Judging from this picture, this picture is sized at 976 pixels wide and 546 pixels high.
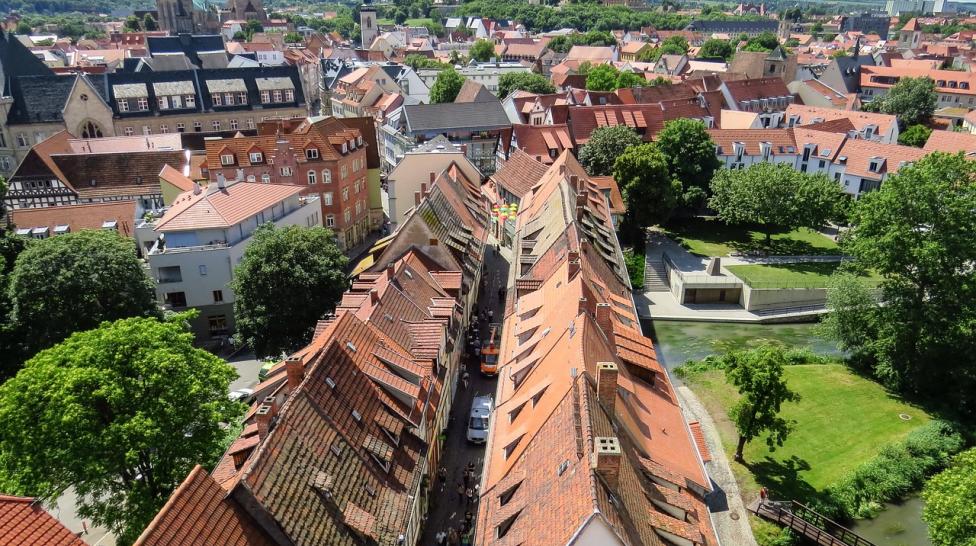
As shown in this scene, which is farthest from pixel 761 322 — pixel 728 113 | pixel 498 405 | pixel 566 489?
pixel 728 113

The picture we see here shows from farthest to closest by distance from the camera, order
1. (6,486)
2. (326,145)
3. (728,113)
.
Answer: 1. (728,113)
2. (326,145)
3. (6,486)

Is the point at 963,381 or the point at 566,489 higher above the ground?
the point at 566,489

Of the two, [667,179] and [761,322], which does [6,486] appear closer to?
[761,322]

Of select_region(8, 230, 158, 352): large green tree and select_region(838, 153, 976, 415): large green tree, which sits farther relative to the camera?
select_region(838, 153, 976, 415): large green tree

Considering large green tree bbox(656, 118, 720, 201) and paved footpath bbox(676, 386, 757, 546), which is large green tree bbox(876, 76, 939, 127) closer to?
large green tree bbox(656, 118, 720, 201)

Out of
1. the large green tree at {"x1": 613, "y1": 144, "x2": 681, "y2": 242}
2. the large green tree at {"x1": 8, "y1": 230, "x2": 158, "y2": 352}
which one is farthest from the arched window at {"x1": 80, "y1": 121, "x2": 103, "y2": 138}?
the large green tree at {"x1": 613, "y1": 144, "x2": 681, "y2": 242}

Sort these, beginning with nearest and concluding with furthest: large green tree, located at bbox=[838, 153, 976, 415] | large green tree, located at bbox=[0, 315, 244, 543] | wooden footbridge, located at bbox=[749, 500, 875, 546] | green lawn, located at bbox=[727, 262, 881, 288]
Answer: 1. large green tree, located at bbox=[0, 315, 244, 543]
2. wooden footbridge, located at bbox=[749, 500, 875, 546]
3. large green tree, located at bbox=[838, 153, 976, 415]
4. green lawn, located at bbox=[727, 262, 881, 288]

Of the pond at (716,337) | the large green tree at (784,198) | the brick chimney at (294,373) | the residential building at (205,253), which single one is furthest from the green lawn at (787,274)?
the brick chimney at (294,373)
